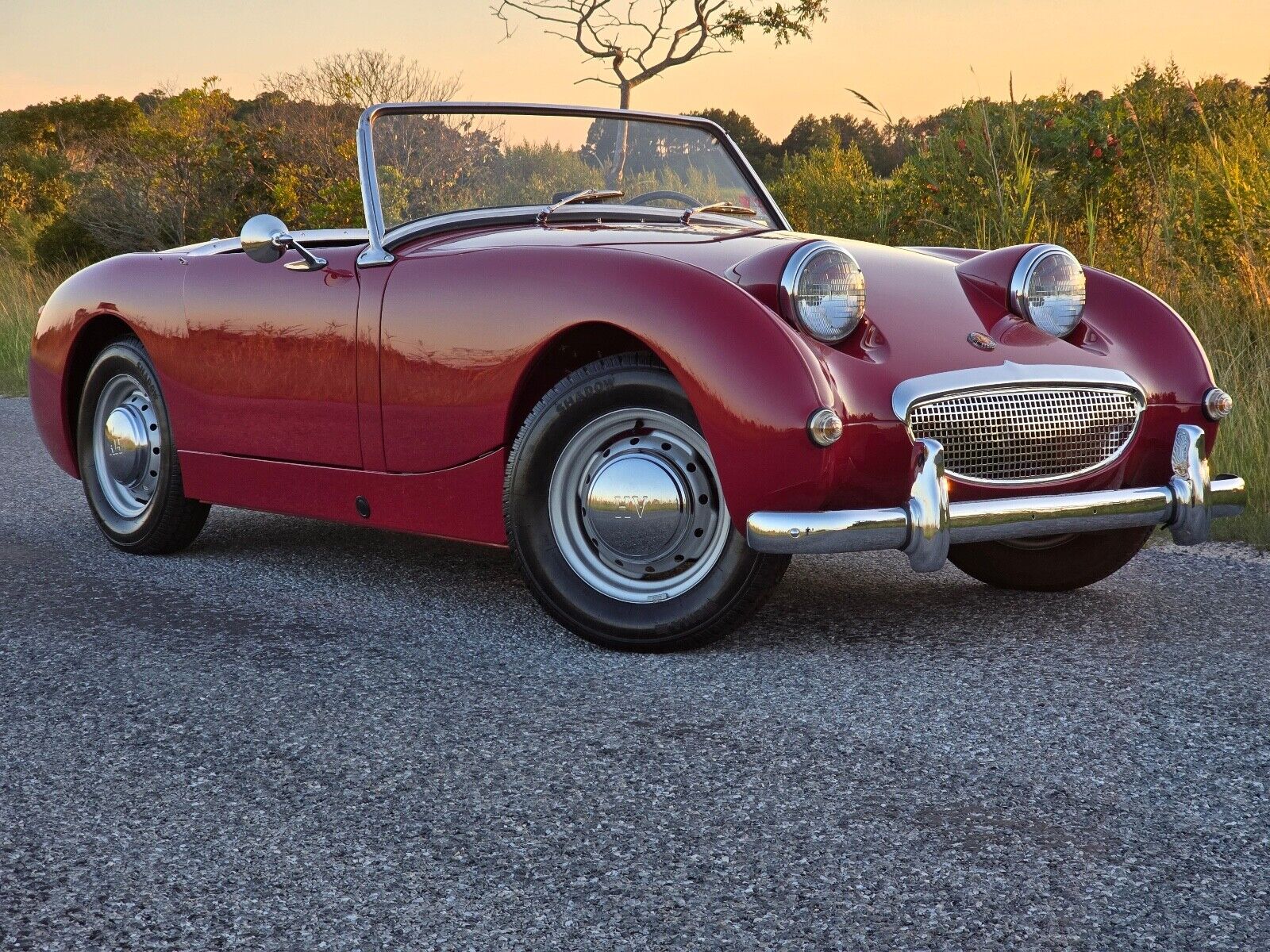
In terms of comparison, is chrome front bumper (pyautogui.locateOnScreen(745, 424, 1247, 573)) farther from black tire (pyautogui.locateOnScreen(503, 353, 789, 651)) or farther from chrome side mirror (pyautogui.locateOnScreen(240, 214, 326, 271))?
chrome side mirror (pyautogui.locateOnScreen(240, 214, 326, 271))

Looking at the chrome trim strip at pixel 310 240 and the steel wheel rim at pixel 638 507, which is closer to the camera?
the steel wheel rim at pixel 638 507

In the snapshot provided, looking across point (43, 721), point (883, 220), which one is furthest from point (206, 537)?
point (883, 220)

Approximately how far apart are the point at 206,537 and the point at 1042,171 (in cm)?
650

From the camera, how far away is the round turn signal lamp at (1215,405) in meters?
→ 3.67

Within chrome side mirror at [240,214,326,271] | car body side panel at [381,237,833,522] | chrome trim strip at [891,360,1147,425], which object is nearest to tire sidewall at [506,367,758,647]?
car body side panel at [381,237,833,522]

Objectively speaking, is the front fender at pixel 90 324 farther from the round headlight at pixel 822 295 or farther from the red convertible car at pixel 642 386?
the round headlight at pixel 822 295

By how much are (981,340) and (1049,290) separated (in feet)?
1.11

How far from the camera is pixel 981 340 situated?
3.41 metres

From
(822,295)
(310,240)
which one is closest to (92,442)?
(310,240)

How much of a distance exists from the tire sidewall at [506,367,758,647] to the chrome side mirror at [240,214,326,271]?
1064 mm

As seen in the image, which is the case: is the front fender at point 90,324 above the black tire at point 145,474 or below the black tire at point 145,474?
above

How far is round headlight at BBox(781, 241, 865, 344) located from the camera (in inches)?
126

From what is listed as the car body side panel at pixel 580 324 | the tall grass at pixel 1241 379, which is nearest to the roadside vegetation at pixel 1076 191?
the tall grass at pixel 1241 379

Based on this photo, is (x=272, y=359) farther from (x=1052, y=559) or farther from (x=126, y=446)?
(x=1052, y=559)
